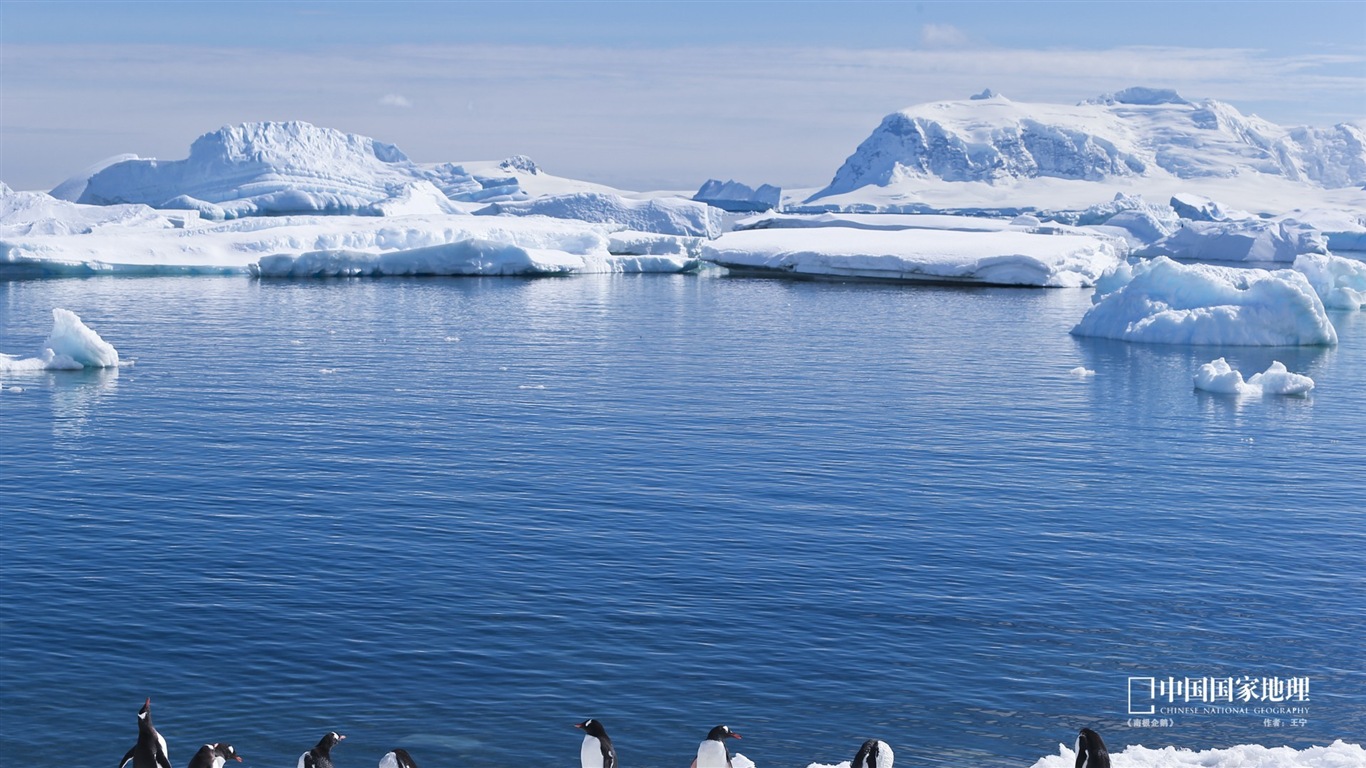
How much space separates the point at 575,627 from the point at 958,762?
4.62 metres

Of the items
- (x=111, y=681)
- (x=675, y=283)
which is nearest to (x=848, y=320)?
(x=675, y=283)

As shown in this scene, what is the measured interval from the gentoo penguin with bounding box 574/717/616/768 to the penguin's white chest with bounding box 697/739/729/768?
2.22 ft

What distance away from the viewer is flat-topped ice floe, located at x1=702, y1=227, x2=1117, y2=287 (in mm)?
71625

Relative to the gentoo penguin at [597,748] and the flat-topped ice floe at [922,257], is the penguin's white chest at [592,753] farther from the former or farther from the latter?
the flat-topped ice floe at [922,257]

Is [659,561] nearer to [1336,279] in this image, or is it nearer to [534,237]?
[1336,279]

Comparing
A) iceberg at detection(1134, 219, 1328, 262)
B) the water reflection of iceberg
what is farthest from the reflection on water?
iceberg at detection(1134, 219, 1328, 262)

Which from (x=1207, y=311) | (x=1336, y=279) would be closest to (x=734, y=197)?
(x=1336, y=279)

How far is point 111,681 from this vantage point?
42.7 feet

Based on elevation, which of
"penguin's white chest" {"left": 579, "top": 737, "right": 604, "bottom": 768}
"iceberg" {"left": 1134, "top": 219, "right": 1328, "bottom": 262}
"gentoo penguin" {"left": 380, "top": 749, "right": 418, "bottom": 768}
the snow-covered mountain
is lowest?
"penguin's white chest" {"left": 579, "top": 737, "right": 604, "bottom": 768}

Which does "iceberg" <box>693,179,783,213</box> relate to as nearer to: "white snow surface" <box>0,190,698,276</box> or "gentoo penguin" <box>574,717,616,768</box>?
"white snow surface" <box>0,190,698,276</box>

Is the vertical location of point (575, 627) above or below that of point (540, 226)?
below

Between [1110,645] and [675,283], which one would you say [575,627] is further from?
[675,283]

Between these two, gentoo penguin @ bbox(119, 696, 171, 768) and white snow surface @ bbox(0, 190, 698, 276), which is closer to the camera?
gentoo penguin @ bbox(119, 696, 171, 768)

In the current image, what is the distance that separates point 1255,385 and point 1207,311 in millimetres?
10990
